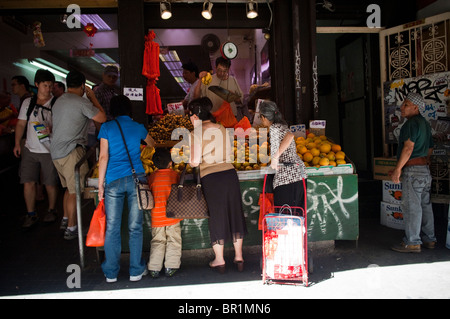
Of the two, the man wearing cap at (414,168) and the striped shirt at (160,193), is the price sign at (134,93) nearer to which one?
the striped shirt at (160,193)

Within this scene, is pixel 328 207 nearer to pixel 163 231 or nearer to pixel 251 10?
pixel 163 231

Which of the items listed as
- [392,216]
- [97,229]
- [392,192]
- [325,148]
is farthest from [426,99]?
[97,229]

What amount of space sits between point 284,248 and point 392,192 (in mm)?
2792

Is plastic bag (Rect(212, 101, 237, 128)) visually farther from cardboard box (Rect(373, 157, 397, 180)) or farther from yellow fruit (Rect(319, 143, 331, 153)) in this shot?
cardboard box (Rect(373, 157, 397, 180))

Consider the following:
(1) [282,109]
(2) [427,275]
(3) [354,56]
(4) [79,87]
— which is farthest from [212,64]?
(2) [427,275]

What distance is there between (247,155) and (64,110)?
2.45 meters

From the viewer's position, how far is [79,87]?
15.1ft

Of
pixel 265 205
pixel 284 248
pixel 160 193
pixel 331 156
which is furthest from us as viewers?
pixel 331 156

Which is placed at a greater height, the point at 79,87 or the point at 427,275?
the point at 79,87

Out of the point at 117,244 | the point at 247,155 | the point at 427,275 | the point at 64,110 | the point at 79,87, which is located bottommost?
the point at 427,275

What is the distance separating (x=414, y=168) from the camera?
14.4ft

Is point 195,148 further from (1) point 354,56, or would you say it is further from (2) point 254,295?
(1) point 354,56

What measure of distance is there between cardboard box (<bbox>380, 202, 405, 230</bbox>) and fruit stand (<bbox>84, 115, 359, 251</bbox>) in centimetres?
133

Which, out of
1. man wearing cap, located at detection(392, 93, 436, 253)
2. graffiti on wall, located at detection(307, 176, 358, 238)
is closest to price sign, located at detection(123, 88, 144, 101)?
graffiti on wall, located at detection(307, 176, 358, 238)
